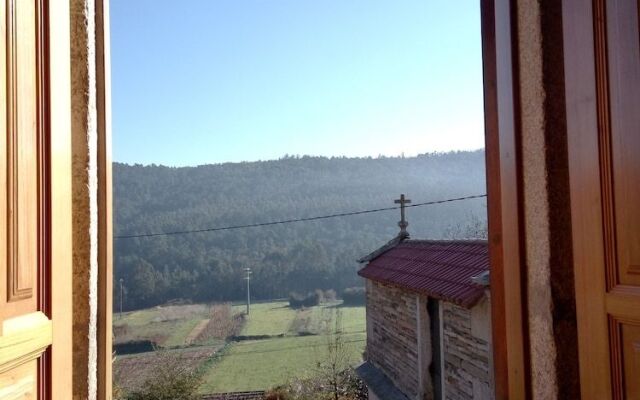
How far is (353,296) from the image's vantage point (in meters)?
40.5

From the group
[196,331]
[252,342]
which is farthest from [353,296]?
[196,331]

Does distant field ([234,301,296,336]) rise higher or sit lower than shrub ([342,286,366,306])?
lower

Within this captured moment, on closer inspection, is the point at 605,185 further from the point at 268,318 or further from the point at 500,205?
the point at 268,318

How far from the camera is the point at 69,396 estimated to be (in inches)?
53.7

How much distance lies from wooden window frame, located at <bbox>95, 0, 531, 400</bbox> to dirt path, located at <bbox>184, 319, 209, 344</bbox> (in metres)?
32.7

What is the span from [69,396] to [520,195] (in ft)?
4.22

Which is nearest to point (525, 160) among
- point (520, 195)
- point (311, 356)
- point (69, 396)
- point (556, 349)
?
point (520, 195)

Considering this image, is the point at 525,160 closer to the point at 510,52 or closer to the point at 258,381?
the point at 510,52

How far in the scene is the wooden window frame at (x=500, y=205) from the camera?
1456mm

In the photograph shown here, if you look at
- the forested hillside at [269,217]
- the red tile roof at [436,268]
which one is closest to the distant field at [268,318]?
the forested hillside at [269,217]

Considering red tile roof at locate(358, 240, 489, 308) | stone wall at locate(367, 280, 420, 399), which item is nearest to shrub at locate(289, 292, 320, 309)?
stone wall at locate(367, 280, 420, 399)

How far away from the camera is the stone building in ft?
21.2

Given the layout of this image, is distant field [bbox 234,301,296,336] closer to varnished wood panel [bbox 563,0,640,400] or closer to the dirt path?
the dirt path

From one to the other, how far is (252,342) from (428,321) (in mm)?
26372
